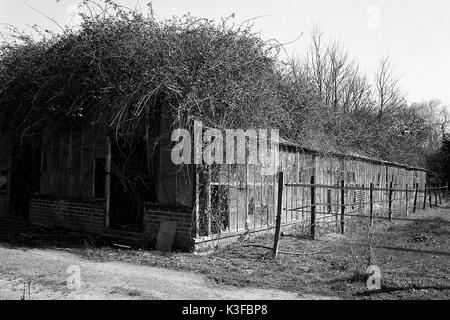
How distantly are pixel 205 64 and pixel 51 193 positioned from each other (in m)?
5.70

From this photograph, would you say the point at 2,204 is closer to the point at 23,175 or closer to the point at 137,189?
the point at 23,175

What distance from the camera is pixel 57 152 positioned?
11.6 meters

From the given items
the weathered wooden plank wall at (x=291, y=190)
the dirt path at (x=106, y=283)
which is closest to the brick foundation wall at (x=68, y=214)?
the dirt path at (x=106, y=283)

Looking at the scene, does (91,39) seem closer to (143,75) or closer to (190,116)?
(143,75)

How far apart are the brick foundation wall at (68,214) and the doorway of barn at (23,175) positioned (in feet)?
2.06

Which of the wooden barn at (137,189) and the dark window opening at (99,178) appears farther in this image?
the dark window opening at (99,178)

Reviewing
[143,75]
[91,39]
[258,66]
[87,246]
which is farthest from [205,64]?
[87,246]

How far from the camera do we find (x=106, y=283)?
6.39 metres

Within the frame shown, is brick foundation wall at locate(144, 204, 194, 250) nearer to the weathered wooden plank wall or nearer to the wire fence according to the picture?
the weathered wooden plank wall

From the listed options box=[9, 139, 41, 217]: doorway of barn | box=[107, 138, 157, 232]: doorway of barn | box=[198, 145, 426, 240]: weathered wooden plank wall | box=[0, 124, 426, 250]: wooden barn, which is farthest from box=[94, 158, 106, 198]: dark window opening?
box=[198, 145, 426, 240]: weathered wooden plank wall

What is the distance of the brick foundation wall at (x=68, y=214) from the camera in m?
10.5

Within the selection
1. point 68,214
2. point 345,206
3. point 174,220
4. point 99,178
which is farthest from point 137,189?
point 345,206

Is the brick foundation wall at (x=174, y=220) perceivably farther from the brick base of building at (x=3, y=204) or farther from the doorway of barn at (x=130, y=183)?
the brick base of building at (x=3, y=204)

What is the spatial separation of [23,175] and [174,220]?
20.5ft
